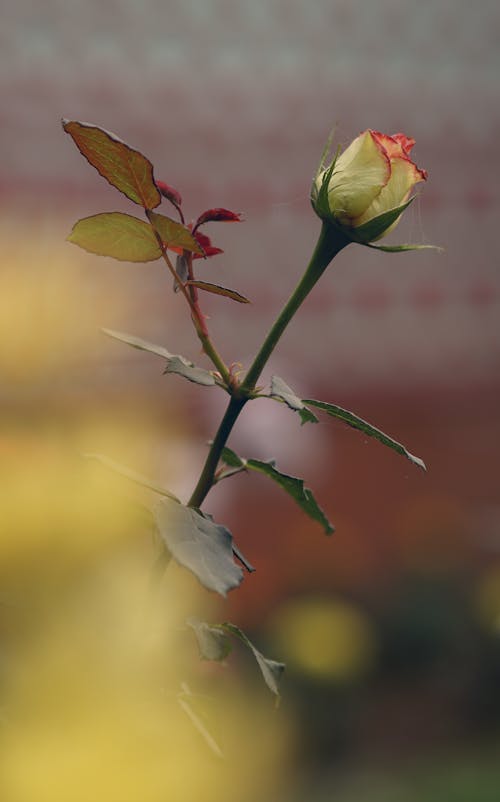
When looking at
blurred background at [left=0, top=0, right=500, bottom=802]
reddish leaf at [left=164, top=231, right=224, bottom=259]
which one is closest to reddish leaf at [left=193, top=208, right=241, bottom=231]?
reddish leaf at [left=164, top=231, right=224, bottom=259]

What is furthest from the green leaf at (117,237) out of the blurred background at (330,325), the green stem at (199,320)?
the blurred background at (330,325)

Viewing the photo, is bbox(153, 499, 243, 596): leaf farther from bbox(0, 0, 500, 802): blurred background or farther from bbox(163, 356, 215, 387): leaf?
bbox(0, 0, 500, 802): blurred background

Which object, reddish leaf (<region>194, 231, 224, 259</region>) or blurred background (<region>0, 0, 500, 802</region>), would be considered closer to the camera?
reddish leaf (<region>194, 231, 224, 259</region>)

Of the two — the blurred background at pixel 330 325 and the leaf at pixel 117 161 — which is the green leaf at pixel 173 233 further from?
the blurred background at pixel 330 325

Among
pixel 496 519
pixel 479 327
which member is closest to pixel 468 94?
pixel 479 327

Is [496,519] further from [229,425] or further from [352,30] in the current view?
[229,425]

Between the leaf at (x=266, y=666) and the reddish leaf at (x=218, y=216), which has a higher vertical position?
the reddish leaf at (x=218, y=216)
